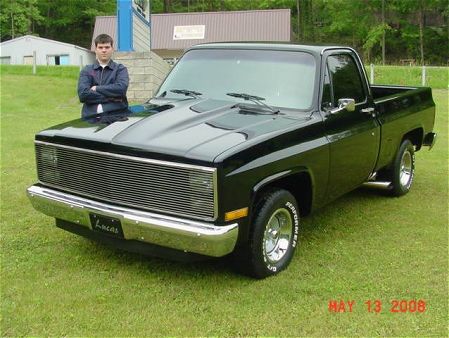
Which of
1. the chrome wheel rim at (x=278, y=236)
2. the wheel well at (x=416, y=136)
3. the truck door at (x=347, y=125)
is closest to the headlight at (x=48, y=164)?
the chrome wheel rim at (x=278, y=236)

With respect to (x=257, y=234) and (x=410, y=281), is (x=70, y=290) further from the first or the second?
(x=410, y=281)

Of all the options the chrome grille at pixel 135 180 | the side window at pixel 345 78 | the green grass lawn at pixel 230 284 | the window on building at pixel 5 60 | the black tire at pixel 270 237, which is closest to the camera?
the green grass lawn at pixel 230 284

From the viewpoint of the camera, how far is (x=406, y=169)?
24.0ft

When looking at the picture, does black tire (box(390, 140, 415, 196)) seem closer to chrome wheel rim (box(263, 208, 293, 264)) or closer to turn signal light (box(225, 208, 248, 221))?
chrome wheel rim (box(263, 208, 293, 264))

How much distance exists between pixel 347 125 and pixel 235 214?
2027mm

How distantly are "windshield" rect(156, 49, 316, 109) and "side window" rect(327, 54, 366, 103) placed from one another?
1.22 feet

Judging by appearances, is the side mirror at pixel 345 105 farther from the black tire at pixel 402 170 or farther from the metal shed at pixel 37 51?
the metal shed at pixel 37 51

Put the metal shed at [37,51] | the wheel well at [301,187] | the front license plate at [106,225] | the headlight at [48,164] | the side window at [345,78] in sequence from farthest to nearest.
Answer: the metal shed at [37,51] < the side window at [345,78] < the wheel well at [301,187] < the headlight at [48,164] < the front license plate at [106,225]

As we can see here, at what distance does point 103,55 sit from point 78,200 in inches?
81.5

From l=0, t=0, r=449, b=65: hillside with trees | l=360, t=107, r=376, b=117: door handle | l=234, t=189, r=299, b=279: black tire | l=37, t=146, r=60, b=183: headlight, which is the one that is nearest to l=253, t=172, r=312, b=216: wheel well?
l=234, t=189, r=299, b=279: black tire

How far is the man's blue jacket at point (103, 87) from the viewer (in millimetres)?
5656

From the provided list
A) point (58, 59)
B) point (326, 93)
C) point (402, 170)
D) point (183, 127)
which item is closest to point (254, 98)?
point (326, 93)
